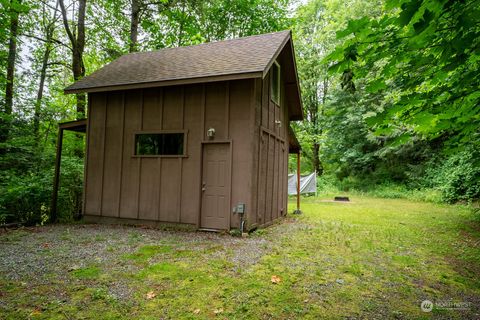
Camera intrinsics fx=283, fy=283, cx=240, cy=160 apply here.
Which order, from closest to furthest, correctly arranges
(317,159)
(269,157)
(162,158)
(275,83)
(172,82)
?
1. (172,82)
2. (162,158)
3. (269,157)
4. (275,83)
5. (317,159)

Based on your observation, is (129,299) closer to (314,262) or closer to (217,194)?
(314,262)

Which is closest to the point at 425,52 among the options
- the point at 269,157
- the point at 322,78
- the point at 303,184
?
the point at 269,157

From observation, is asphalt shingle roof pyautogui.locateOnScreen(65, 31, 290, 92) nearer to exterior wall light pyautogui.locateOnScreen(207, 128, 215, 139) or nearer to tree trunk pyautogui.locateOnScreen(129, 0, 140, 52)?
exterior wall light pyautogui.locateOnScreen(207, 128, 215, 139)

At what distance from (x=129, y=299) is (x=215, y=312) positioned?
0.96m

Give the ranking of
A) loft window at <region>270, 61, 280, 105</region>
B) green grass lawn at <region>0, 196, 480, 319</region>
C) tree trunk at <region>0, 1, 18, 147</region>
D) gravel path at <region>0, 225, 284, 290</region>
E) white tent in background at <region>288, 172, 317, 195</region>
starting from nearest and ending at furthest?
green grass lawn at <region>0, 196, 480, 319</region>, gravel path at <region>0, 225, 284, 290</region>, loft window at <region>270, 61, 280, 105</region>, tree trunk at <region>0, 1, 18, 147</region>, white tent in background at <region>288, 172, 317, 195</region>

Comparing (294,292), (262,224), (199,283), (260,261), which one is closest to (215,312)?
(199,283)

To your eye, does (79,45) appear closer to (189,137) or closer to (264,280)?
(189,137)

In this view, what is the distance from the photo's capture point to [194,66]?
6.95 metres

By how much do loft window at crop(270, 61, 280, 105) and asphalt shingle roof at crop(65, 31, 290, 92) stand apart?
2.55 feet

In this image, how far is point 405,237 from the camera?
6289 millimetres

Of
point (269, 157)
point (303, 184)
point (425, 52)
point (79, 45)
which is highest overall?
point (79, 45)

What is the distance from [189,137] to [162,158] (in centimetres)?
Answer: 90

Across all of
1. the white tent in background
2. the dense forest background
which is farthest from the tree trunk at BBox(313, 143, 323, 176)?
the white tent in background

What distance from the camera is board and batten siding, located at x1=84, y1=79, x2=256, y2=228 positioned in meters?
6.44
